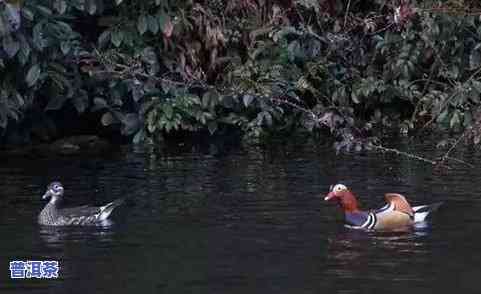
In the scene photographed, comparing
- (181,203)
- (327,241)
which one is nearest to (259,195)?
(181,203)

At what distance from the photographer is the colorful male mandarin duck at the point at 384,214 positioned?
11.1 meters

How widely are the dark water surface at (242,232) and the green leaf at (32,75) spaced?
1.02m

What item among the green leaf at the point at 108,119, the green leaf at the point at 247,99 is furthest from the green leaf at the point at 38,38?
the green leaf at the point at 247,99

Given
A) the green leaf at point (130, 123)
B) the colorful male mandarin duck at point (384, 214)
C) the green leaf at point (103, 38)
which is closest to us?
the colorful male mandarin duck at point (384, 214)

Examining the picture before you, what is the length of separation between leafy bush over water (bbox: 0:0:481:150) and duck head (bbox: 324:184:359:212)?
466 centimetres

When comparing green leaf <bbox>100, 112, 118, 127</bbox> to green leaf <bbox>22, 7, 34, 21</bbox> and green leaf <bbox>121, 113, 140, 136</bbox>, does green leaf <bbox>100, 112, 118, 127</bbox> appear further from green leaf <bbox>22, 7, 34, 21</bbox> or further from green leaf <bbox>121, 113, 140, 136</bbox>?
green leaf <bbox>22, 7, 34, 21</bbox>

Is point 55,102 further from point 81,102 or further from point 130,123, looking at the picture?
point 130,123

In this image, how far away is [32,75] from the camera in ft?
51.3

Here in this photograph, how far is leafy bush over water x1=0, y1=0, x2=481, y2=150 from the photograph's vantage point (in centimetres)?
1638

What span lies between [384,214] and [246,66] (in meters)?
7.08

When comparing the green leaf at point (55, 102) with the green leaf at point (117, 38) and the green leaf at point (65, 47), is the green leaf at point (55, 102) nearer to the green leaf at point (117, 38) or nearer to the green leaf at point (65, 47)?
the green leaf at point (65, 47)

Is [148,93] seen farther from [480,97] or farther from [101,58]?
[480,97]

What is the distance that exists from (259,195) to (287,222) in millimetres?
1534

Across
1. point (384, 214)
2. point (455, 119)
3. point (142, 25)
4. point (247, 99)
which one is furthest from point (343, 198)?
point (142, 25)
